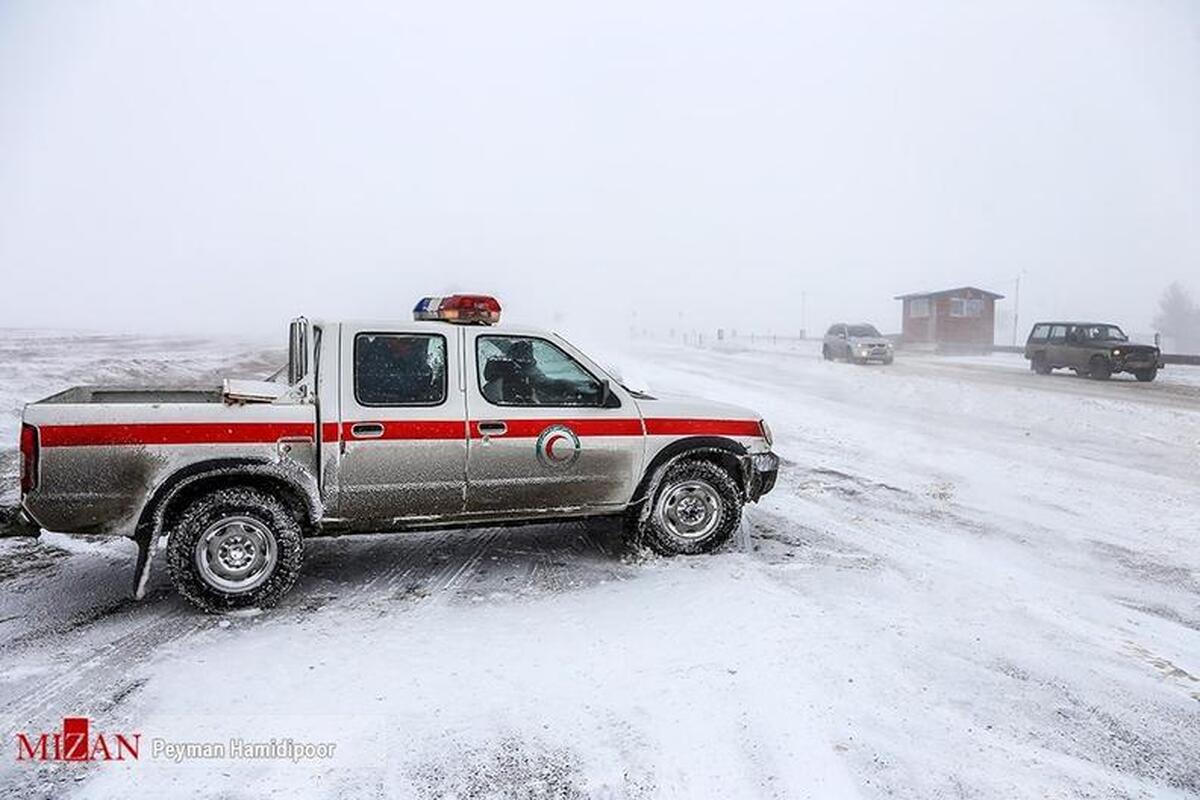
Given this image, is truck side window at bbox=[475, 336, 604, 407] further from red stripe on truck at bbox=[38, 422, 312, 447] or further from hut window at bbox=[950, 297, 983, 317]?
hut window at bbox=[950, 297, 983, 317]

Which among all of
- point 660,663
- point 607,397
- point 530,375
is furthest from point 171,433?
point 660,663

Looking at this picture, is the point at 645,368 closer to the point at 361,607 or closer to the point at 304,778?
the point at 361,607

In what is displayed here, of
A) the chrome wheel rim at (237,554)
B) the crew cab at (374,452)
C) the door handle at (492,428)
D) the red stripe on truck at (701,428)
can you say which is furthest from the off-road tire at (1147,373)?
the chrome wheel rim at (237,554)

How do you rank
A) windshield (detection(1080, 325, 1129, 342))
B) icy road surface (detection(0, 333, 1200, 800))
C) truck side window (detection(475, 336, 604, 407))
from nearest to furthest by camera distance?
icy road surface (detection(0, 333, 1200, 800)), truck side window (detection(475, 336, 604, 407)), windshield (detection(1080, 325, 1129, 342))

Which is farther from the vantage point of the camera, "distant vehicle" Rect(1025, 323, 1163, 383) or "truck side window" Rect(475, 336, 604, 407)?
"distant vehicle" Rect(1025, 323, 1163, 383)

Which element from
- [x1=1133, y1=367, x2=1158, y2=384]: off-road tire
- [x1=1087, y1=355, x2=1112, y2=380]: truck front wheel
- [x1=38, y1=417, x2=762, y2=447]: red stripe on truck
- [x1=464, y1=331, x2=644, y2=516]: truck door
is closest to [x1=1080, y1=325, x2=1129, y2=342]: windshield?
[x1=1087, y1=355, x2=1112, y2=380]: truck front wheel

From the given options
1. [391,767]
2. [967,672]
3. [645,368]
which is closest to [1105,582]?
[967,672]

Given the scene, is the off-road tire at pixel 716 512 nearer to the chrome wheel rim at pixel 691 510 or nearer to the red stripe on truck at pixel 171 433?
the chrome wheel rim at pixel 691 510

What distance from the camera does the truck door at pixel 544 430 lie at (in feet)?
17.1

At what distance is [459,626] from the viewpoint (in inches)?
180

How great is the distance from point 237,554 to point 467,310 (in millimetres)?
2331

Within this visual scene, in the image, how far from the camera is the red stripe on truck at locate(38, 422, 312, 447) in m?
4.27

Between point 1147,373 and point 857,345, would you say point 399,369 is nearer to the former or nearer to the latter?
point 1147,373

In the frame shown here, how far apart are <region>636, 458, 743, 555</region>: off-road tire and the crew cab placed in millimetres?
12
